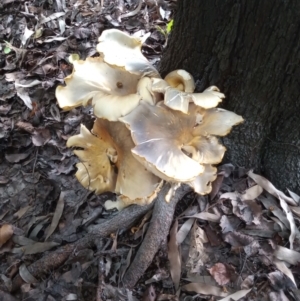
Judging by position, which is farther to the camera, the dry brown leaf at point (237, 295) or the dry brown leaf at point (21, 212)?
the dry brown leaf at point (21, 212)

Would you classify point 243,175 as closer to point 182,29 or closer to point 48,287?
point 182,29

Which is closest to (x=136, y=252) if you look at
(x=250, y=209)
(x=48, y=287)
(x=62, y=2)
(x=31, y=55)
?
(x=48, y=287)

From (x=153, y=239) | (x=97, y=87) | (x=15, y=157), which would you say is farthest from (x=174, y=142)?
(x=15, y=157)

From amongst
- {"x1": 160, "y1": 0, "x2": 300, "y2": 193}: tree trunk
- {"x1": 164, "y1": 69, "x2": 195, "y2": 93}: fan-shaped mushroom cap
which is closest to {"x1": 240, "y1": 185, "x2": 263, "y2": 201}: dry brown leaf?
{"x1": 160, "y1": 0, "x2": 300, "y2": 193}: tree trunk

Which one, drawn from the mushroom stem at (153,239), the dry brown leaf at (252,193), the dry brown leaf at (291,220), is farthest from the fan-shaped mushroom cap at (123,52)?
the dry brown leaf at (291,220)

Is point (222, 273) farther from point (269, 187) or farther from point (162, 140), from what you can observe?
point (162, 140)

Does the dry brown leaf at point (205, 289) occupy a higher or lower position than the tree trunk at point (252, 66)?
lower

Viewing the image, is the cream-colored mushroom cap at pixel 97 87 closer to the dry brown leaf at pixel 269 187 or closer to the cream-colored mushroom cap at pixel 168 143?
the cream-colored mushroom cap at pixel 168 143
